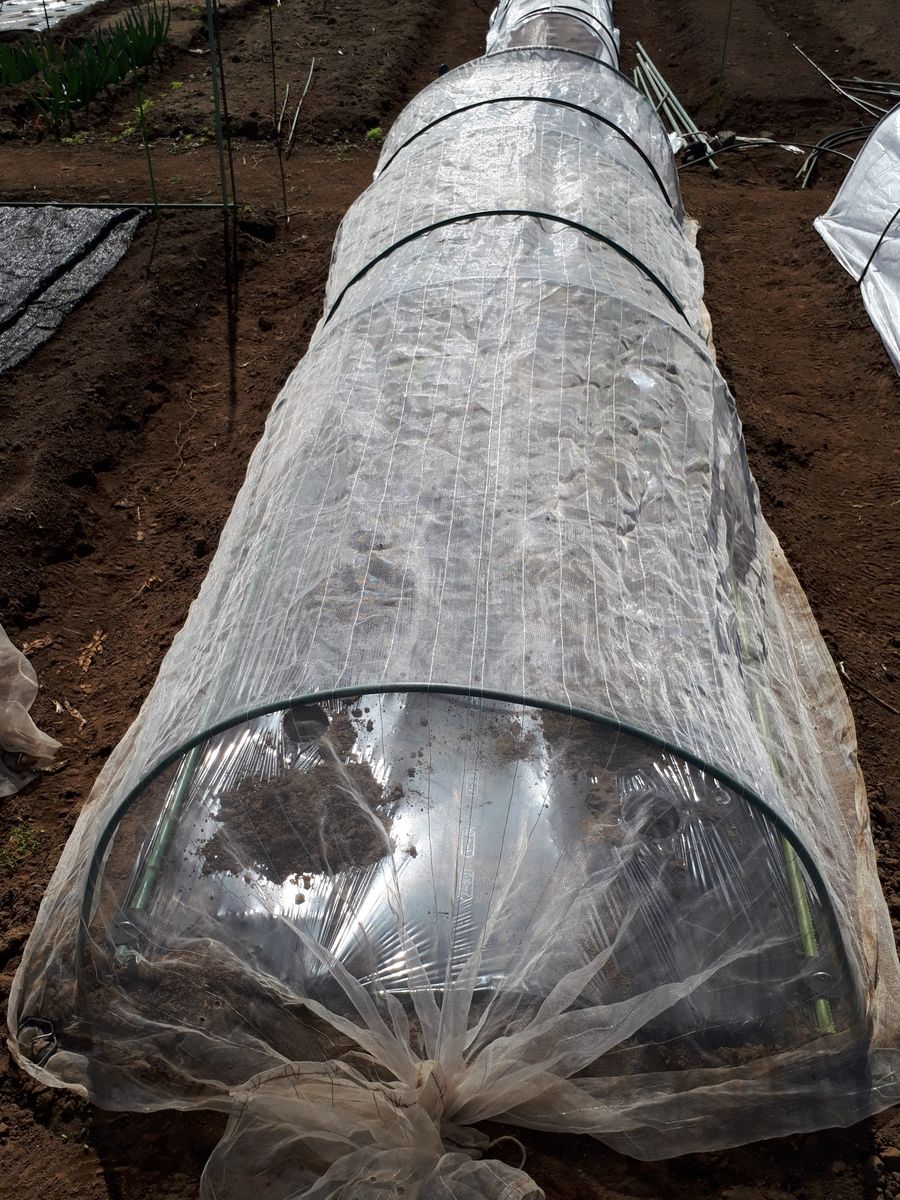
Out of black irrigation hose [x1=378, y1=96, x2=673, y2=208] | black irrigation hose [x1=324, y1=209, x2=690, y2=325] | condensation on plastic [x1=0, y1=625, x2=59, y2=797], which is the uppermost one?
black irrigation hose [x1=378, y1=96, x2=673, y2=208]

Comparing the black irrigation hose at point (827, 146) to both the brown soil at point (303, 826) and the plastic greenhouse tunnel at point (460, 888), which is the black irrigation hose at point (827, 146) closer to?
the plastic greenhouse tunnel at point (460, 888)

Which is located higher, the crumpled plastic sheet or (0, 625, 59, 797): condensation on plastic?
the crumpled plastic sheet

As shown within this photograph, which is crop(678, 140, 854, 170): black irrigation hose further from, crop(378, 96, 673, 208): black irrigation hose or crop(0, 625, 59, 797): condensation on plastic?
crop(0, 625, 59, 797): condensation on plastic

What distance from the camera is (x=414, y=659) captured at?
236cm

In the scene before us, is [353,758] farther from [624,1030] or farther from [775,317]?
[775,317]

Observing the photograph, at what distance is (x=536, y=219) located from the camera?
4.23 m

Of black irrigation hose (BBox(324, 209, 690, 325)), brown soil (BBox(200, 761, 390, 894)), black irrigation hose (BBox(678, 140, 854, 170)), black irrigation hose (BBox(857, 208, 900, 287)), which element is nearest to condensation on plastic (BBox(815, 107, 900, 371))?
black irrigation hose (BBox(857, 208, 900, 287))

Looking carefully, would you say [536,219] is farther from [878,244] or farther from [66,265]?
[66,265]

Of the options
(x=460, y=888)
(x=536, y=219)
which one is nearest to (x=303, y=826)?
(x=460, y=888)

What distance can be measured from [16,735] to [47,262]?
420 centimetres

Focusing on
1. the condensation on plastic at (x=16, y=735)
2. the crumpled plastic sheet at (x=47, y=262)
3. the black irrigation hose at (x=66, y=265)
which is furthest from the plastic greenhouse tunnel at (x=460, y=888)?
the black irrigation hose at (x=66, y=265)

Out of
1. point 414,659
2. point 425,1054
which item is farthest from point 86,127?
point 425,1054

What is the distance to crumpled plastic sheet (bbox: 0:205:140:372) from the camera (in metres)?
5.86

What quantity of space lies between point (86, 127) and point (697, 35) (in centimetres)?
707
